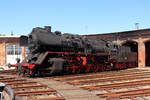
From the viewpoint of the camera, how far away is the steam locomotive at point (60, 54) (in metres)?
17.9

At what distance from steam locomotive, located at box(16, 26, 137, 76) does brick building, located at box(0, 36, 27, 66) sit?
22.5 m

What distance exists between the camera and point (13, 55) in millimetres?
43875

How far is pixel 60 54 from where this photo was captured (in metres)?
19.0

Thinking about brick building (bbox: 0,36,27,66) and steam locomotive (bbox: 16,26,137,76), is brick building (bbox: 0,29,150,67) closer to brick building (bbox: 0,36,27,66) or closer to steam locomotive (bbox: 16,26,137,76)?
brick building (bbox: 0,36,27,66)

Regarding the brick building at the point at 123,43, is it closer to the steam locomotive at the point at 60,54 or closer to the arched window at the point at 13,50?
the arched window at the point at 13,50

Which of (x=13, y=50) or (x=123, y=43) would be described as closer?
(x=123, y=43)

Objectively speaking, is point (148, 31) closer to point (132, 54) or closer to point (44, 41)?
point (132, 54)

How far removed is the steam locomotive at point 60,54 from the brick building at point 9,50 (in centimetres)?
2248

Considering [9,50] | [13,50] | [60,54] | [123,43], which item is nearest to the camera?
[60,54]

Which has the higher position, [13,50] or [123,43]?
[123,43]

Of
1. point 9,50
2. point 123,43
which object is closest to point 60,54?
point 123,43

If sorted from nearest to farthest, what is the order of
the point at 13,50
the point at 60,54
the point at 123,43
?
1. the point at 60,54
2. the point at 123,43
3. the point at 13,50

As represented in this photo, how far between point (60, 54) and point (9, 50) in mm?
26833

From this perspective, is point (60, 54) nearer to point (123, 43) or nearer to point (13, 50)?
point (123, 43)
